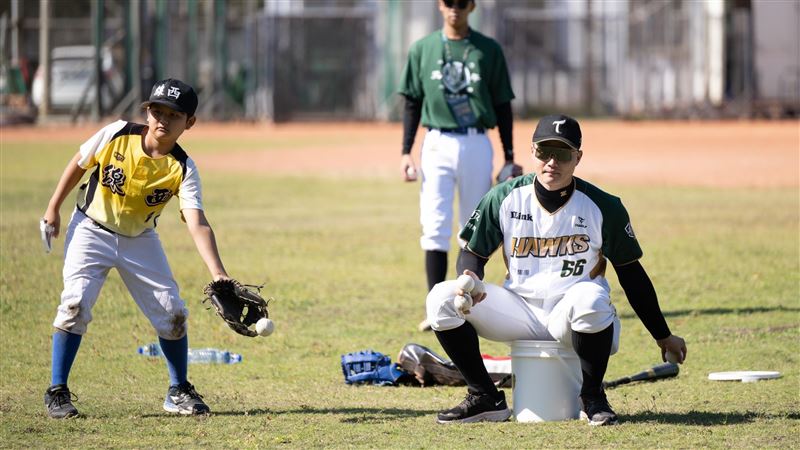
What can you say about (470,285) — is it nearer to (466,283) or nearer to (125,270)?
(466,283)

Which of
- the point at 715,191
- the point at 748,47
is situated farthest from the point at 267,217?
the point at 748,47

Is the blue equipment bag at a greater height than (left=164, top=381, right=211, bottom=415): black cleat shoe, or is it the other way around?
(left=164, top=381, right=211, bottom=415): black cleat shoe

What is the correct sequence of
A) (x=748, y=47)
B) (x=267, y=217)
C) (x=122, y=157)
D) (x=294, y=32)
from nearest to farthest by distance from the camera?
(x=122, y=157) → (x=267, y=217) → (x=748, y=47) → (x=294, y=32)

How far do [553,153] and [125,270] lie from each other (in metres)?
2.05

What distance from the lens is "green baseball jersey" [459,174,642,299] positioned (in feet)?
19.1

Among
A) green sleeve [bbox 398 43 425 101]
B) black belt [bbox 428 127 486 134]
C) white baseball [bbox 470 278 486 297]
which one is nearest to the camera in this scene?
white baseball [bbox 470 278 486 297]

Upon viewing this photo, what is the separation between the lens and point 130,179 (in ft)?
20.1

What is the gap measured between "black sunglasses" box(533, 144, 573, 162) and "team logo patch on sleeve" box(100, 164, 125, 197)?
189 centimetres

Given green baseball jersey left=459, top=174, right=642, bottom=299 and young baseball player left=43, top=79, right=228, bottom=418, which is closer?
green baseball jersey left=459, top=174, right=642, bottom=299

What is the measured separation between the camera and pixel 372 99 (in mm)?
39344

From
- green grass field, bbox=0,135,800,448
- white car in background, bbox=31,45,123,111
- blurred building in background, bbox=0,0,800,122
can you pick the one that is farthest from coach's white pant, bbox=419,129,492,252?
white car in background, bbox=31,45,123,111

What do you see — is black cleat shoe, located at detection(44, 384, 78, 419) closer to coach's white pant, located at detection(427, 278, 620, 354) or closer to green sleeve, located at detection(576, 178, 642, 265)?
coach's white pant, located at detection(427, 278, 620, 354)

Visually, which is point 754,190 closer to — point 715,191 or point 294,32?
point 715,191

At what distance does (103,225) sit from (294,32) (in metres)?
32.2
